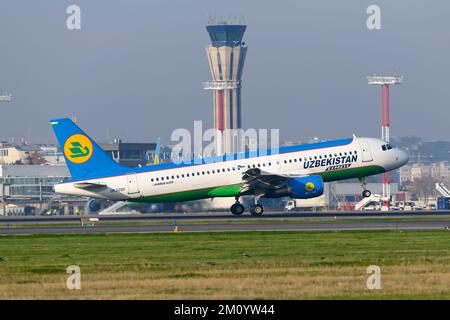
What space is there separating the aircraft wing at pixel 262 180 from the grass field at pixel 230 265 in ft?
72.6

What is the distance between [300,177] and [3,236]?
2805 centimetres

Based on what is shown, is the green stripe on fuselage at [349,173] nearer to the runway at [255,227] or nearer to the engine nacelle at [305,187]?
the engine nacelle at [305,187]

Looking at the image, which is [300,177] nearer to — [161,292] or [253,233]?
[253,233]

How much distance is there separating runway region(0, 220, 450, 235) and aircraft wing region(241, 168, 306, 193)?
30.9ft

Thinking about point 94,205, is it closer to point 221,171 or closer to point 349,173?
point 221,171

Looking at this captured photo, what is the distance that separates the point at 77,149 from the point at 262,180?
1443cm

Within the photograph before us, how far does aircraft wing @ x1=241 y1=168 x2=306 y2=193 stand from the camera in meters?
81.6

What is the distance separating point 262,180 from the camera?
82438mm

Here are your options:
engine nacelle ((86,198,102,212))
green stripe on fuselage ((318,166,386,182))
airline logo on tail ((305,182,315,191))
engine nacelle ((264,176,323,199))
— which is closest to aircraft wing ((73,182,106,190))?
engine nacelle ((264,176,323,199))

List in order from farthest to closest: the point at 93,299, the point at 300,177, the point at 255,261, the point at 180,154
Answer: the point at 180,154 < the point at 300,177 < the point at 255,261 < the point at 93,299

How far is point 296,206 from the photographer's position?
13875cm

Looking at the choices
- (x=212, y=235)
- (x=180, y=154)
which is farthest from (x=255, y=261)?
(x=180, y=154)

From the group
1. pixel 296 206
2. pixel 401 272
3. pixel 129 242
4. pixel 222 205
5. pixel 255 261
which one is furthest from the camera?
pixel 296 206

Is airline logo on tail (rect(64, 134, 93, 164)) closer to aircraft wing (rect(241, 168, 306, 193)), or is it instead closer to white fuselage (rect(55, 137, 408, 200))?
white fuselage (rect(55, 137, 408, 200))
